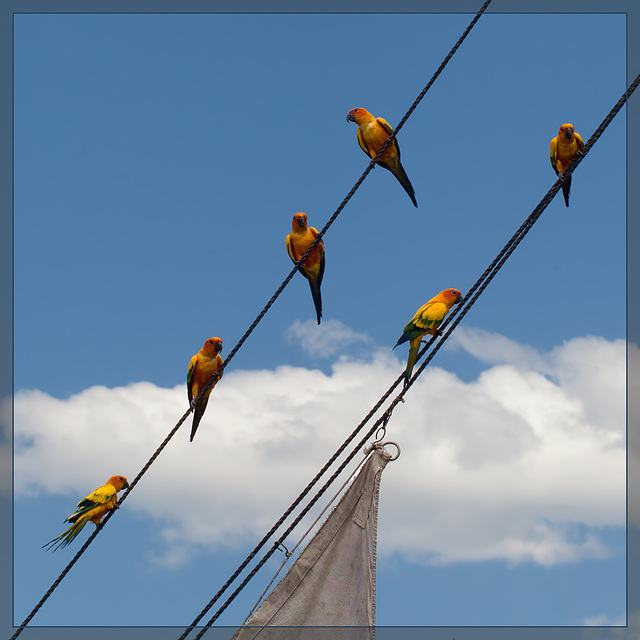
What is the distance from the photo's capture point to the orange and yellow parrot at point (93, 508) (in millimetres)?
10070

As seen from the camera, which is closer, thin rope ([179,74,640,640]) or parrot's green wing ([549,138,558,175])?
thin rope ([179,74,640,640])

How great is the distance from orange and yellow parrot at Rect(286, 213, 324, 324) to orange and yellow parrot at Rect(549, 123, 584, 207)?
→ 10.2 ft

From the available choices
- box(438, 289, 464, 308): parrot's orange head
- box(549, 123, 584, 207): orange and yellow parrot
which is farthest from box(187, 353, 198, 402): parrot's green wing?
box(549, 123, 584, 207): orange and yellow parrot

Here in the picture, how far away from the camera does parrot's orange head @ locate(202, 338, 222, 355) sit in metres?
9.94

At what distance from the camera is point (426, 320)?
8.30 m

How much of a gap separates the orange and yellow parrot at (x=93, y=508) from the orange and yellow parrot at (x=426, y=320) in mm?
4206

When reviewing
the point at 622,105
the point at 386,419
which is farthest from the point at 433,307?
the point at 622,105

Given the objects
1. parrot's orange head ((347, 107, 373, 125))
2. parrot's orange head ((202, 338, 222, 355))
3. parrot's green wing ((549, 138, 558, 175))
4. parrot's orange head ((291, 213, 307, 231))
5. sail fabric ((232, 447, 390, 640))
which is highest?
parrot's orange head ((347, 107, 373, 125))

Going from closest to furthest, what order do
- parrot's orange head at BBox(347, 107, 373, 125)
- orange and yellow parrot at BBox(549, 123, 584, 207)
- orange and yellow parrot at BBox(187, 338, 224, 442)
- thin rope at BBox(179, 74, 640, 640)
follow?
thin rope at BBox(179, 74, 640, 640), orange and yellow parrot at BBox(187, 338, 224, 442), orange and yellow parrot at BBox(549, 123, 584, 207), parrot's orange head at BBox(347, 107, 373, 125)

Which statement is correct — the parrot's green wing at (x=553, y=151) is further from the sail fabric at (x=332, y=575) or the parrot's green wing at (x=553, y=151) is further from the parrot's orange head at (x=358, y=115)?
the sail fabric at (x=332, y=575)

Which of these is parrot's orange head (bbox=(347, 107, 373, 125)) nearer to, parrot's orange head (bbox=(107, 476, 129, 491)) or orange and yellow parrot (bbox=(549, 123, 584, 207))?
orange and yellow parrot (bbox=(549, 123, 584, 207))

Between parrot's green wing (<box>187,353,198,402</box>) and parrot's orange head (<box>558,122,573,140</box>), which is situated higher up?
parrot's orange head (<box>558,122,573,140</box>)

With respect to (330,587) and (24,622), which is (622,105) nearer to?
(330,587)

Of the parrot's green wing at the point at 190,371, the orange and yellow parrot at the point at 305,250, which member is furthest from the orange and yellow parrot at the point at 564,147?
the parrot's green wing at the point at 190,371
